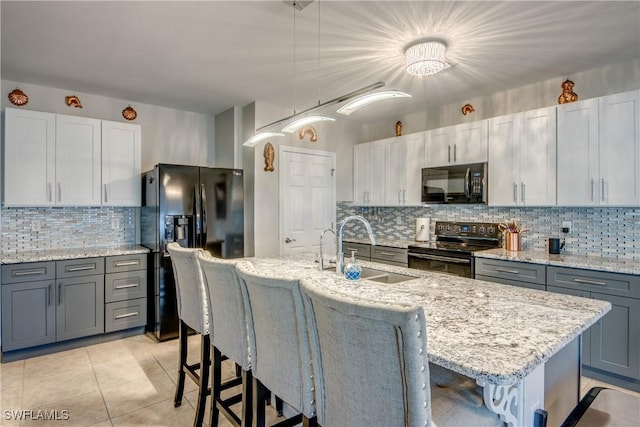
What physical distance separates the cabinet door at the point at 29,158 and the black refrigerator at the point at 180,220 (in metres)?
0.88

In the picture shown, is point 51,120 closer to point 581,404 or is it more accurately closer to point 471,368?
point 471,368

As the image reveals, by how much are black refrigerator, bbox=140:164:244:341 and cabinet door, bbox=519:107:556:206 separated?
2.98 m

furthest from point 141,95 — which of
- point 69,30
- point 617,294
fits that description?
point 617,294

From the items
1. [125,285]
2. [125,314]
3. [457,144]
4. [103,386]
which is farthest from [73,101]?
[457,144]

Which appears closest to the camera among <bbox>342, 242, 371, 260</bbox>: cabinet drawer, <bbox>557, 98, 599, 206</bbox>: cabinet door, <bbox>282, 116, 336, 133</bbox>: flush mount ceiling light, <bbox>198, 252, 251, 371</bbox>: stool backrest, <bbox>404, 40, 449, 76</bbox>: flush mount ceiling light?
<bbox>198, 252, 251, 371</bbox>: stool backrest

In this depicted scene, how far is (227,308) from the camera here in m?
1.77

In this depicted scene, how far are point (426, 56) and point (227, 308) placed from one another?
223 centimetres

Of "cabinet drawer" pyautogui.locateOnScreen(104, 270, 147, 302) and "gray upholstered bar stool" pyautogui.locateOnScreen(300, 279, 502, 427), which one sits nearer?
"gray upholstered bar stool" pyautogui.locateOnScreen(300, 279, 502, 427)

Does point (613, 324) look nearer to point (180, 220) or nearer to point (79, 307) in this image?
point (180, 220)

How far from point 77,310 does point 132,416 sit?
156cm

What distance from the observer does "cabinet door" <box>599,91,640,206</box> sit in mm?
2805

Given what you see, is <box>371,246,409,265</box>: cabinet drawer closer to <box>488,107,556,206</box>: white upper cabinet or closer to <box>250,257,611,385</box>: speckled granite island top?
<box>488,107,556,206</box>: white upper cabinet

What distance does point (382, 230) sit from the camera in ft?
17.2

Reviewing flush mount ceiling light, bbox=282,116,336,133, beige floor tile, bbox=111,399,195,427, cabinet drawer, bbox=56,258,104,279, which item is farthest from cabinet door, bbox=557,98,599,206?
cabinet drawer, bbox=56,258,104,279
